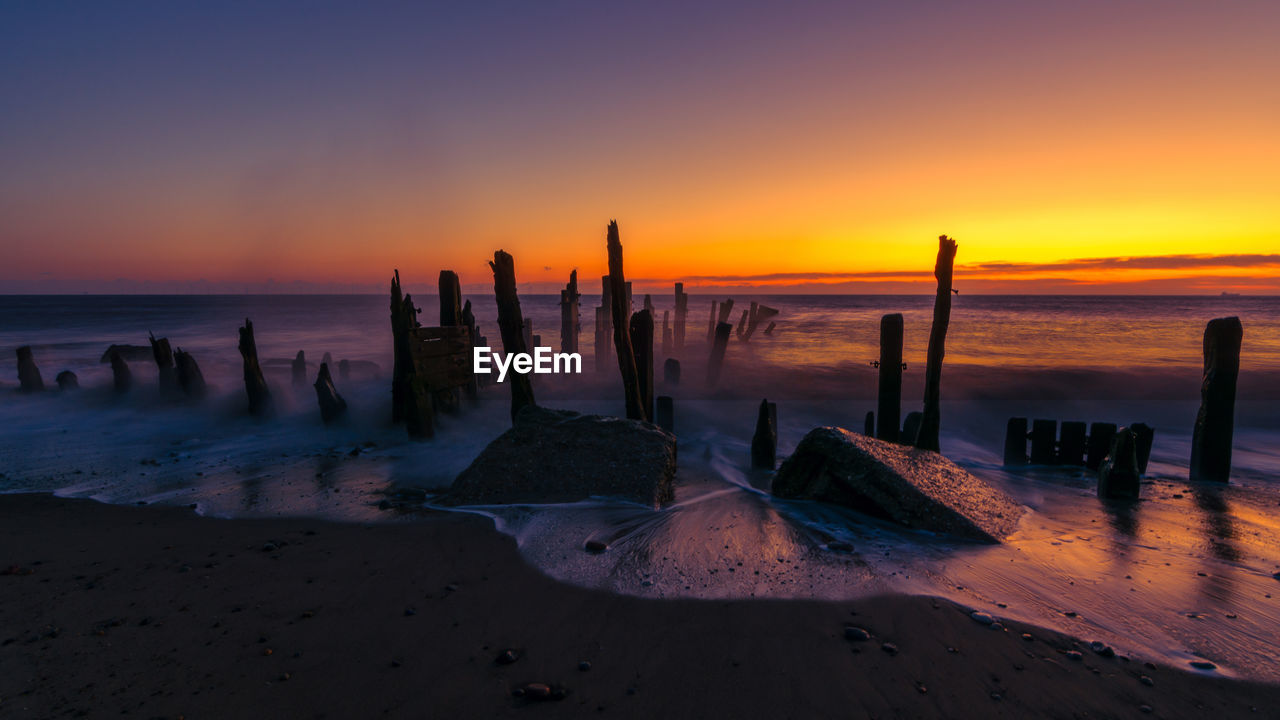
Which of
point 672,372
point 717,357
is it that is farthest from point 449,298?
point 717,357

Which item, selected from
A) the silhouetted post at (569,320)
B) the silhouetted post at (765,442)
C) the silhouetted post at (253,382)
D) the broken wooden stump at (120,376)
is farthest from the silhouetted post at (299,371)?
the silhouetted post at (765,442)

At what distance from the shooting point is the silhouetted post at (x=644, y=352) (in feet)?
32.8

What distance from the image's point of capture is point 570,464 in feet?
24.5

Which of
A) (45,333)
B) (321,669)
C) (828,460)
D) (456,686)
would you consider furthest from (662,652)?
(45,333)

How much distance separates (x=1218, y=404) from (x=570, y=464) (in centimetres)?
999

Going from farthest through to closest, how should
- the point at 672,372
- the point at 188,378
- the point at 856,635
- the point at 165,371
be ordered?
the point at 672,372, the point at 165,371, the point at 188,378, the point at 856,635

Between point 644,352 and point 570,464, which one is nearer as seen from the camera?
point 570,464

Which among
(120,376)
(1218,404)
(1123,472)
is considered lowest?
(1123,472)

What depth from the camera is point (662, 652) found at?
376 cm

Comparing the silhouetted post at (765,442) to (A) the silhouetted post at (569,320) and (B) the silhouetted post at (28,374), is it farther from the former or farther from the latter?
(B) the silhouetted post at (28,374)

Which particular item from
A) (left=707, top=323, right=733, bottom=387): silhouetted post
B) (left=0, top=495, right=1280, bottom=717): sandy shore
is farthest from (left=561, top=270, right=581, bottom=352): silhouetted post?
(left=0, top=495, right=1280, bottom=717): sandy shore

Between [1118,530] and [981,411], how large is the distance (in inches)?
466

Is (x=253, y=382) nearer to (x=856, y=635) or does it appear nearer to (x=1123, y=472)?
(x=856, y=635)

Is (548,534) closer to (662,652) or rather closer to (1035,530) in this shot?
(662,652)
